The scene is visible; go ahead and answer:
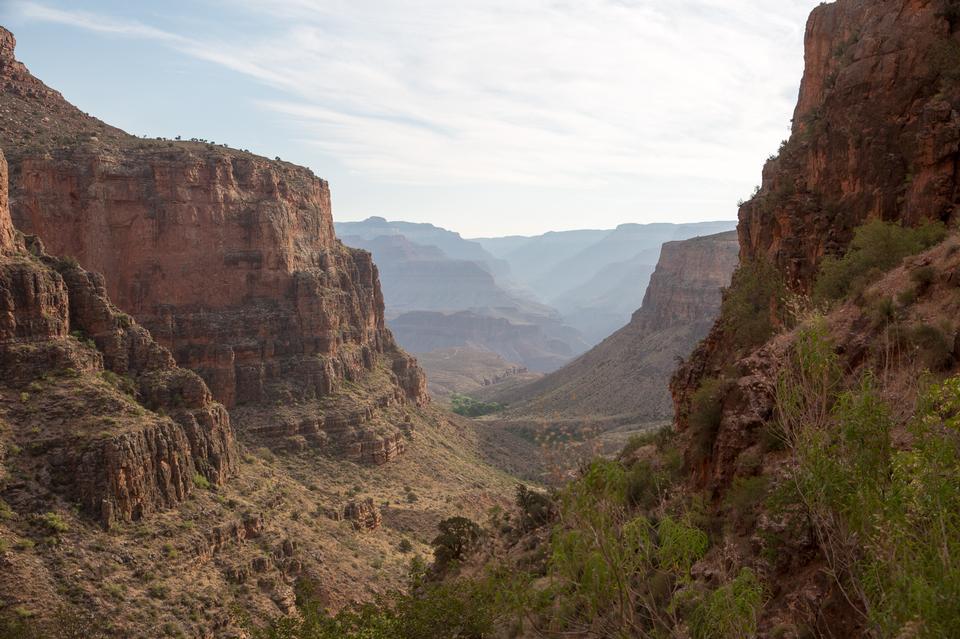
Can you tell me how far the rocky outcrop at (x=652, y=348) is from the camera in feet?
341

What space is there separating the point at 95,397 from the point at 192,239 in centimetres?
3132

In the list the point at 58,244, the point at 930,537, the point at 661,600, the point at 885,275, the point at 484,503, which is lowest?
the point at 484,503

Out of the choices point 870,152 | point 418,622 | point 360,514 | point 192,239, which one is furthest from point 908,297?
point 192,239

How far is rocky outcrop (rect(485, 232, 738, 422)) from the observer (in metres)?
104

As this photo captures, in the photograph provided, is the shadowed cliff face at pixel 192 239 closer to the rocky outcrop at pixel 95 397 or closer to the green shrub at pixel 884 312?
the rocky outcrop at pixel 95 397

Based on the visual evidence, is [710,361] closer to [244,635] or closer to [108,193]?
[244,635]

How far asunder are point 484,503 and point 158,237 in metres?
32.6

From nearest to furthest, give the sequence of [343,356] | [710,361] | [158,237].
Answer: [710,361] → [158,237] → [343,356]

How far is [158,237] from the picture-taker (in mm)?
60656

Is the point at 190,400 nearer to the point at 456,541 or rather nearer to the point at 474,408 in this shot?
the point at 456,541

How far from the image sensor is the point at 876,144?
2492 centimetres

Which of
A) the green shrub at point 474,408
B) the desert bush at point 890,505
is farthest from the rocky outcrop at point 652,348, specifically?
the desert bush at point 890,505

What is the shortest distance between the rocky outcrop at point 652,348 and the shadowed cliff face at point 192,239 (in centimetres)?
4208

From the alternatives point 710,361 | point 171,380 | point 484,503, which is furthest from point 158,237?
point 710,361
